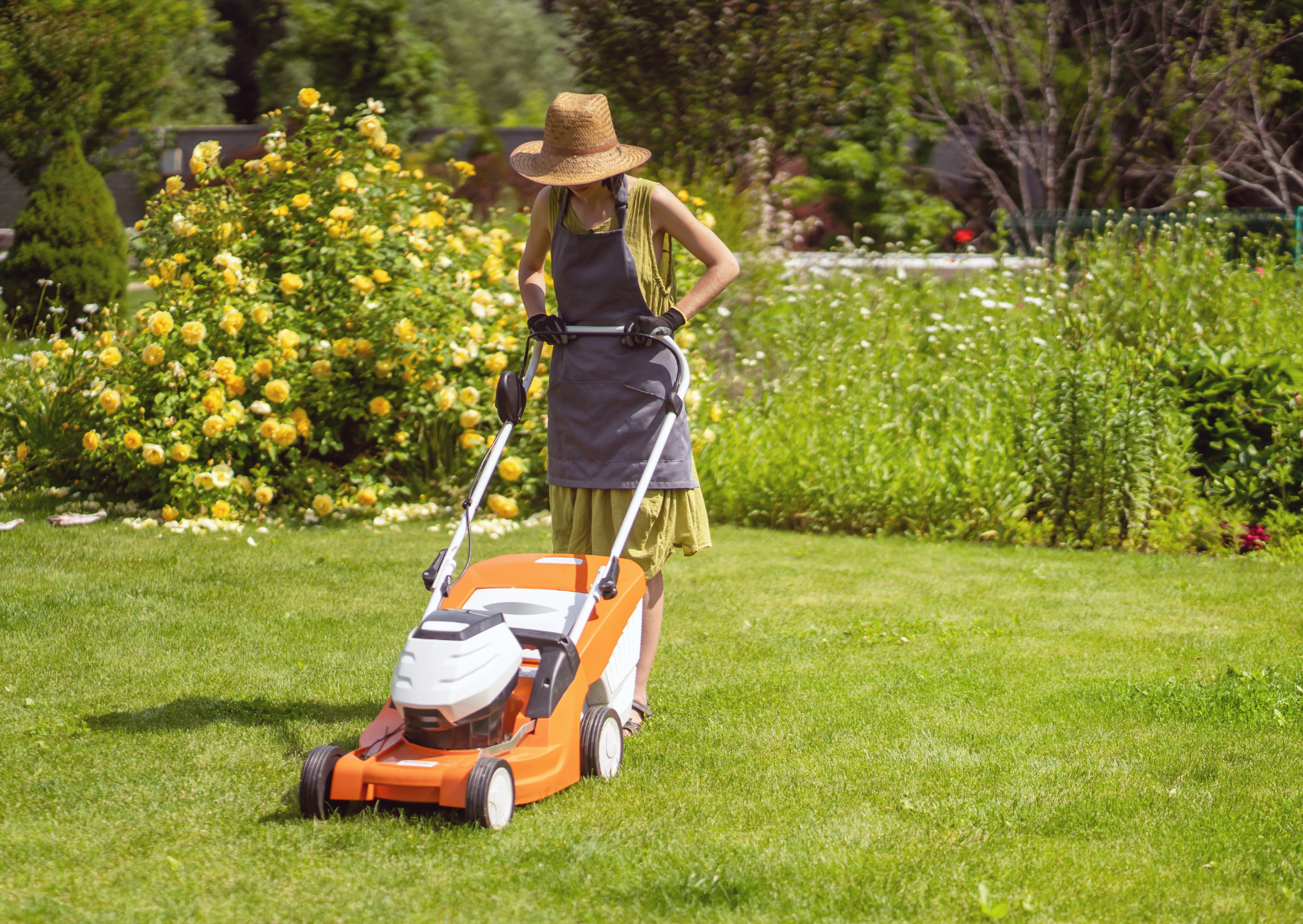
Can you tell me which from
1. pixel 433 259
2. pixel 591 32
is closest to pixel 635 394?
pixel 433 259

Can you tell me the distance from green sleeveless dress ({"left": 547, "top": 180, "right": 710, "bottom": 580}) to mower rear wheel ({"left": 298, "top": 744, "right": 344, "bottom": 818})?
3.22 feet

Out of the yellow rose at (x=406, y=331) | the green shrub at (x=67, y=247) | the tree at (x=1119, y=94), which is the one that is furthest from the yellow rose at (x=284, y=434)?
the tree at (x=1119, y=94)

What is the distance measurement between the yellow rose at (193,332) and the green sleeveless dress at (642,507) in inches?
123

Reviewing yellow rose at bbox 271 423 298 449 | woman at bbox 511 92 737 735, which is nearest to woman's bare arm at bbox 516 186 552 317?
woman at bbox 511 92 737 735

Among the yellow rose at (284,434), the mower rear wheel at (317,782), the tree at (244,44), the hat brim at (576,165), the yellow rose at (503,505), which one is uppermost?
the hat brim at (576,165)

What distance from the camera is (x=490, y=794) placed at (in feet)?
9.92

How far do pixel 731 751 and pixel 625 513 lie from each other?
29.2 inches

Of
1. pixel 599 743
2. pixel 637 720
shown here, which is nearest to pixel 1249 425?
pixel 637 720

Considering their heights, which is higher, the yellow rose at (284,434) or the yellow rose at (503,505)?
the yellow rose at (284,434)

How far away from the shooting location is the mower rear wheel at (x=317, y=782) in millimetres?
3099

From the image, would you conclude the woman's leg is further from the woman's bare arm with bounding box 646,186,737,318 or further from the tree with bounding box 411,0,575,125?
the tree with bounding box 411,0,575,125

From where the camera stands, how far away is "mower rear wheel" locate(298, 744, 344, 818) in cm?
310

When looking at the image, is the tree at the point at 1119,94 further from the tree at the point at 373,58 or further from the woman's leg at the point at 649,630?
the woman's leg at the point at 649,630

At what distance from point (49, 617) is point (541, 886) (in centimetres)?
295
